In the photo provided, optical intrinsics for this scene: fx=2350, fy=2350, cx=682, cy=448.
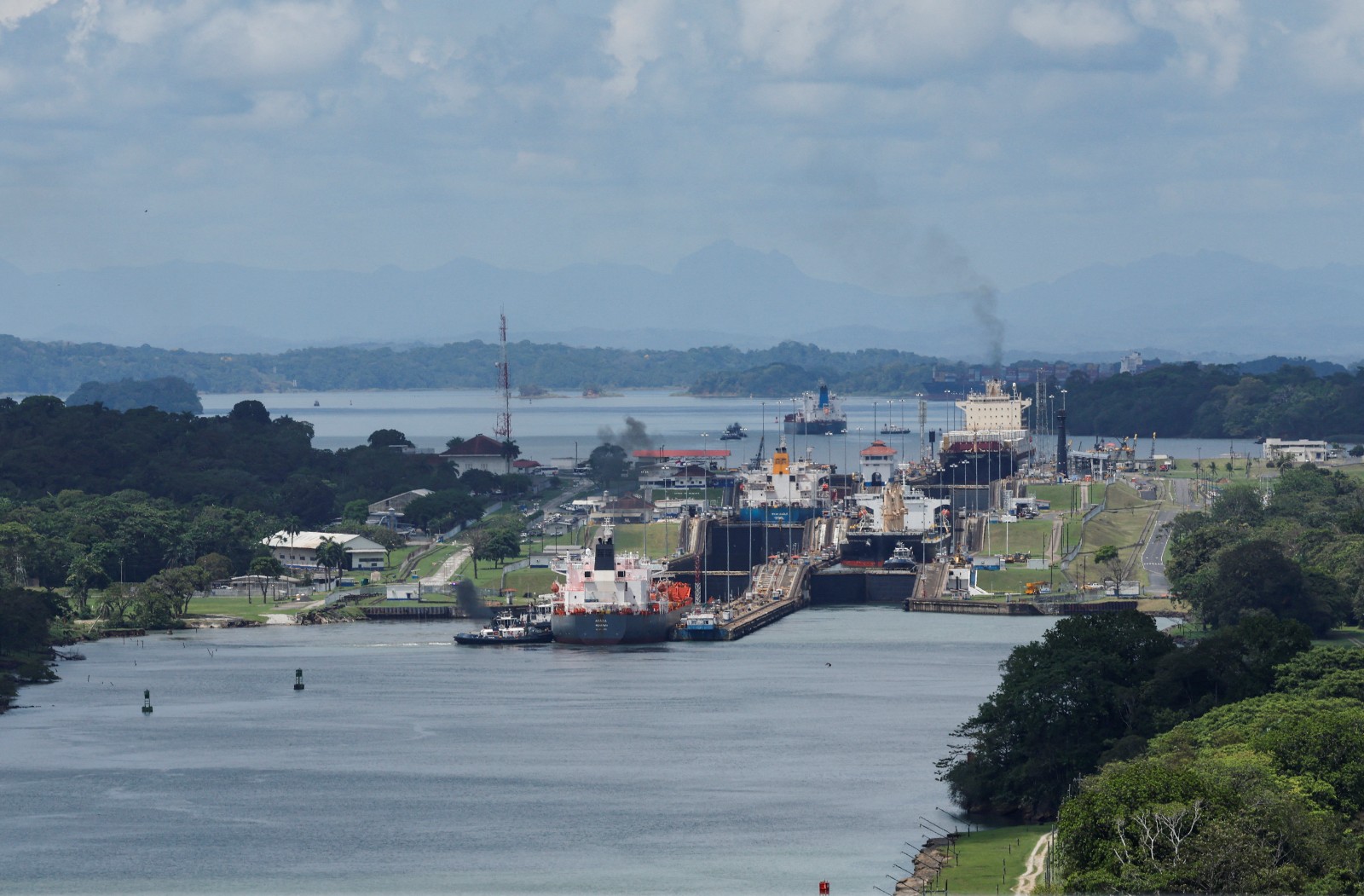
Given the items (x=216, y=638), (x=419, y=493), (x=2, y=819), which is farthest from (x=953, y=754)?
(x=419, y=493)

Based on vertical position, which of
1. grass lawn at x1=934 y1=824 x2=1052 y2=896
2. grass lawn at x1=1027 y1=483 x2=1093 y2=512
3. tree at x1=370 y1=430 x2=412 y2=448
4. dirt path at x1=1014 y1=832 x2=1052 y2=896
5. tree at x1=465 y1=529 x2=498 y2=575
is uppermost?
tree at x1=370 y1=430 x2=412 y2=448

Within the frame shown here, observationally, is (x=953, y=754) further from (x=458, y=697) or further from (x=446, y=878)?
(x=458, y=697)

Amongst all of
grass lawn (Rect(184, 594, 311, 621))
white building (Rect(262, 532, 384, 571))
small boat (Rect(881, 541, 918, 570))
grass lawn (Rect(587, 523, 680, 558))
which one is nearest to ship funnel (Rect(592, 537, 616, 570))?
grass lawn (Rect(184, 594, 311, 621))

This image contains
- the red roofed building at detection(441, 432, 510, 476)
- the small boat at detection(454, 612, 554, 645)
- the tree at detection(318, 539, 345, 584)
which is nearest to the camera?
the small boat at detection(454, 612, 554, 645)

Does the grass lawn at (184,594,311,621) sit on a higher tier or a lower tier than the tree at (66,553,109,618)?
lower

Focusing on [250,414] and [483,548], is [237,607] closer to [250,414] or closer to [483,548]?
[483,548]

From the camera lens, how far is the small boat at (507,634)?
247ft

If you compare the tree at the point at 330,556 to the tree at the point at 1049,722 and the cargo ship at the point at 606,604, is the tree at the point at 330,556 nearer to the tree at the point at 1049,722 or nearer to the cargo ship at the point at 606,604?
the cargo ship at the point at 606,604

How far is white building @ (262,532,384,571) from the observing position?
313 feet

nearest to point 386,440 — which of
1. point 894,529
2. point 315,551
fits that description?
point 315,551

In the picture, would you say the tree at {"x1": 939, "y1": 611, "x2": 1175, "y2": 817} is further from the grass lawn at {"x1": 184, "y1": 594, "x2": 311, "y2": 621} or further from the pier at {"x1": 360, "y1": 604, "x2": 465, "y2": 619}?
the grass lawn at {"x1": 184, "y1": 594, "x2": 311, "y2": 621}

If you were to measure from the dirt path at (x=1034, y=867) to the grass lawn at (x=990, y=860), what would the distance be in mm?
95

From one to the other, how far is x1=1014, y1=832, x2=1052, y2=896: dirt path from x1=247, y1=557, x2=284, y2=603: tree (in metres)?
51.2

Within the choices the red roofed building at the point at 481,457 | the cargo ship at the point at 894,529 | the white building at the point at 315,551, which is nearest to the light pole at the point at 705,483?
the cargo ship at the point at 894,529
